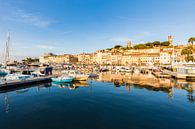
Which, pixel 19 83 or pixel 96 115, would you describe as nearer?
pixel 96 115

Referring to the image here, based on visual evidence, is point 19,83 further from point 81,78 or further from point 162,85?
point 162,85

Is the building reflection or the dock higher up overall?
the dock

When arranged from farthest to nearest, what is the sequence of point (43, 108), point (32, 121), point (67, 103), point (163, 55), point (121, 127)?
point (163, 55) < point (67, 103) < point (43, 108) < point (32, 121) < point (121, 127)

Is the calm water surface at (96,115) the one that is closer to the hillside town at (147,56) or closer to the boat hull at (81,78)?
the boat hull at (81,78)

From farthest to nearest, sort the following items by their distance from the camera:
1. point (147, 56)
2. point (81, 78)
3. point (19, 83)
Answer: point (147, 56) → point (81, 78) → point (19, 83)

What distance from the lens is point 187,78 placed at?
49062mm

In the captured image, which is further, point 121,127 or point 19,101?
point 19,101

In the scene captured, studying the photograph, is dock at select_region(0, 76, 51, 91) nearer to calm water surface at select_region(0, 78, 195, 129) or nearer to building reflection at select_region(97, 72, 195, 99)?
calm water surface at select_region(0, 78, 195, 129)

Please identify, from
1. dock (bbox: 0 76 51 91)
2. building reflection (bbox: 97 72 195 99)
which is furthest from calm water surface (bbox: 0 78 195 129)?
dock (bbox: 0 76 51 91)

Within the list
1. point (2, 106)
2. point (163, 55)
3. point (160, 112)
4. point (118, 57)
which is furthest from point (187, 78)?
point (118, 57)

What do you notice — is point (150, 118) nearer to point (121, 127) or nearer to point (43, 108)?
point (121, 127)

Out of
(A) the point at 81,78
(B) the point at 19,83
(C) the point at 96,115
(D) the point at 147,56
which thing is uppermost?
(D) the point at 147,56

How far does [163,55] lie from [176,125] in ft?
354

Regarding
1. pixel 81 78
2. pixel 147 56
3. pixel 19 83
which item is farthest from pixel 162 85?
pixel 147 56
